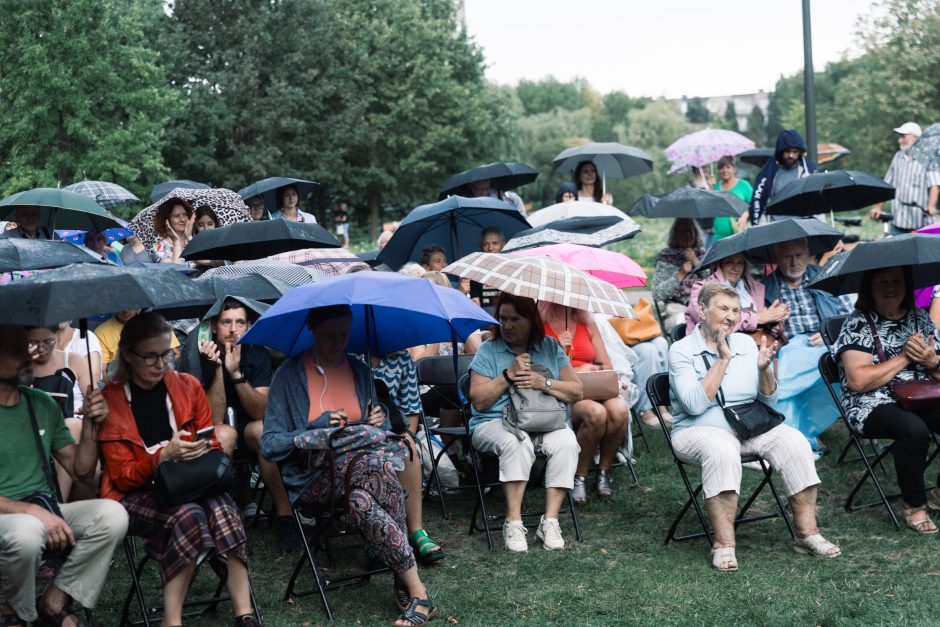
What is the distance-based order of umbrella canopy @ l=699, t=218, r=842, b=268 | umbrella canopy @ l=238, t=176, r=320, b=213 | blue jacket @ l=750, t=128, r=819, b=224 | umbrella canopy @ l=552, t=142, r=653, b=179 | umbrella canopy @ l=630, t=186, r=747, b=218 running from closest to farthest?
1. umbrella canopy @ l=699, t=218, r=842, b=268
2. umbrella canopy @ l=630, t=186, r=747, b=218
3. blue jacket @ l=750, t=128, r=819, b=224
4. umbrella canopy @ l=238, t=176, r=320, b=213
5. umbrella canopy @ l=552, t=142, r=653, b=179

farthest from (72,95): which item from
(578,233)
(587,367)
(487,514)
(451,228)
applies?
(487,514)

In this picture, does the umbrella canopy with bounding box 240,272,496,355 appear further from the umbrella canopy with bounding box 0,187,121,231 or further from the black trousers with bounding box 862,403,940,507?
the umbrella canopy with bounding box 0,187,121,231

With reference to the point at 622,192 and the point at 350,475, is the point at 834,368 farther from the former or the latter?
the point at 622,192

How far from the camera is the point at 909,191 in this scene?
10781 millimetres

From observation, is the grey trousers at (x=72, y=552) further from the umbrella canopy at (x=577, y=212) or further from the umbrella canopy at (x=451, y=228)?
the umbrella canopy at (x=577, y=212)

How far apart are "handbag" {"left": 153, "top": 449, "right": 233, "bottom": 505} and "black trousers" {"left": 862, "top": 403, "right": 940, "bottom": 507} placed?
374 centimetres

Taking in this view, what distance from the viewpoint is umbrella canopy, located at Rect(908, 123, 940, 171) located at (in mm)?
9805

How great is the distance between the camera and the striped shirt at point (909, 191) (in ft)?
35.0

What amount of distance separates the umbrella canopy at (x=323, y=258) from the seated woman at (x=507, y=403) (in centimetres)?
209

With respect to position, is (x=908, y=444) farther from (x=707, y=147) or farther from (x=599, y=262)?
(x=707, y=147)

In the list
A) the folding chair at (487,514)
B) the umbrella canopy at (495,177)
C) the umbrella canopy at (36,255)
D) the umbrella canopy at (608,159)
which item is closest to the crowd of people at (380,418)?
the folding chair at (487,514)

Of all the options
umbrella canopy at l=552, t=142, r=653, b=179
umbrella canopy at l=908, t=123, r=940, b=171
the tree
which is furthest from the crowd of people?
the tree

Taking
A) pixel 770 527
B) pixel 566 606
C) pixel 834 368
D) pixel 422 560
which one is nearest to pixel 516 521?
pixel 422 560

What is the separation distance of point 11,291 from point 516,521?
2995 millimetres
